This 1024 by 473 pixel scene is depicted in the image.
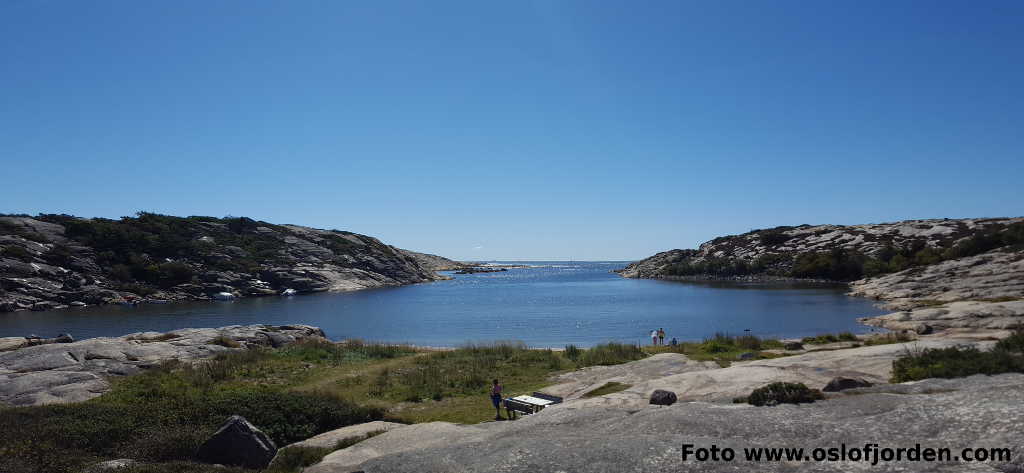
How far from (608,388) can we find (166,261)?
4293 inches

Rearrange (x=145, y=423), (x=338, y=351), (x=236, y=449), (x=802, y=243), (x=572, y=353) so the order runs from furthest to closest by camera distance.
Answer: (x=802, y=243)
(x=338, y=351)
(x=572, y=353)
(x=145, y=423)
(x=236, y=449)

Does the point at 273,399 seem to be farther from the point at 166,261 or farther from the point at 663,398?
the point at 166,261

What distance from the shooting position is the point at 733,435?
35.9ft

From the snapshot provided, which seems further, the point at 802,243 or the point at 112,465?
the point at 802,243

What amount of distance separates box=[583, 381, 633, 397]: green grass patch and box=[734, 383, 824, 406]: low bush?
7451mm

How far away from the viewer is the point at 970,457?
28.5 ft

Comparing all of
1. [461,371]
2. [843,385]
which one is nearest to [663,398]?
[843,385]

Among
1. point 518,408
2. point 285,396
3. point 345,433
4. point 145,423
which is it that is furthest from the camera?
point 518,408

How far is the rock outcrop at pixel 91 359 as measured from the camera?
22.0 meters

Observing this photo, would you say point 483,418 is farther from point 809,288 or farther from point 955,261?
point 809,288

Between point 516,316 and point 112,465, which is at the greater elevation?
point 112,465

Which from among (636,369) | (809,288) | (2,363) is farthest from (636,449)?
(809,288)

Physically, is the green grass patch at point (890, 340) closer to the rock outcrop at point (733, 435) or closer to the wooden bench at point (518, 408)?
the rock outcrop at point (733, 435)

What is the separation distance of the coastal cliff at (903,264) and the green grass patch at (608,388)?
23.9m
